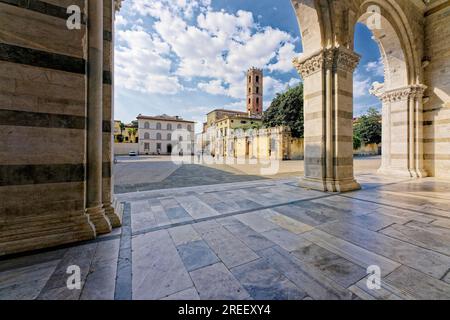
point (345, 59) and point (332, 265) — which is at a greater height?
point (345, 59)

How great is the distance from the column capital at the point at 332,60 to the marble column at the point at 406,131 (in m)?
4.78

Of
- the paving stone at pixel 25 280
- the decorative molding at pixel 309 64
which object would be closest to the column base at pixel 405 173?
the decorative molding at pixel 309 64

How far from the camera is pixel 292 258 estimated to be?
2.02 meters

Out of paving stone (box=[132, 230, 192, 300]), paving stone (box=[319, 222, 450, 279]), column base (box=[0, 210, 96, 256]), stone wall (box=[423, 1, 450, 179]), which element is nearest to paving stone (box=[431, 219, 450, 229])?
paving stone (box=[319, 222, 450, 279])

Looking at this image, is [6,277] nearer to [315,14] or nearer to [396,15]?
[315,14]

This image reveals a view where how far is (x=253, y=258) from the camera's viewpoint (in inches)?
79.4

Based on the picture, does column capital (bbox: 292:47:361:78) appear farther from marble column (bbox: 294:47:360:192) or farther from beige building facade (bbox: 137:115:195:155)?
beige building facade (bbox: 137:115:195:155)

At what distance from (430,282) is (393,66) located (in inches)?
415

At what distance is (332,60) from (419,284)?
5673 mm

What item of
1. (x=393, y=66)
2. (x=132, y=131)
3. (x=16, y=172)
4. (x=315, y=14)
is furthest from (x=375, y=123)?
(x=132, y=131)

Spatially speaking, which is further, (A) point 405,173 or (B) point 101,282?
(A) point 405,173

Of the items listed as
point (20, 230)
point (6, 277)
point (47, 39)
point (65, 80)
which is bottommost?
point (6, 277)

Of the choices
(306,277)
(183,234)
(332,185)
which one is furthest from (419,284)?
(332,185)

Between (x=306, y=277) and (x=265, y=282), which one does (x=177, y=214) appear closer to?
(x=265, y=282)
